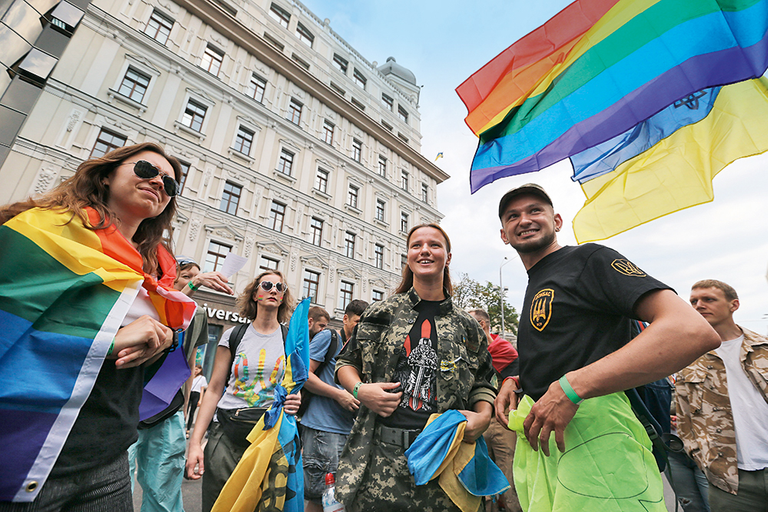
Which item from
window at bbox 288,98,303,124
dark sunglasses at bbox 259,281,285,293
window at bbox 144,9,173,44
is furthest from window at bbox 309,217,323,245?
dark sunglasses at bbox 259,281,285,293

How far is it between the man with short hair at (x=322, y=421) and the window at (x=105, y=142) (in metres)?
14.4

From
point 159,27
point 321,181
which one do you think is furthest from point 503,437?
point 159,27

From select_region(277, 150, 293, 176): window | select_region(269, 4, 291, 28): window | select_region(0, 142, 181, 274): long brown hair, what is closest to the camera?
select_region(0, 142, 181, 274): long brown hair

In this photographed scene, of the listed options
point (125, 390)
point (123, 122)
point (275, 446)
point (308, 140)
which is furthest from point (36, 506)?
point (308, 140)

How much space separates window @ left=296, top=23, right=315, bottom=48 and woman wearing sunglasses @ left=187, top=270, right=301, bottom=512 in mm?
24749

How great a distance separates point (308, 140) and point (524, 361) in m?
20.4

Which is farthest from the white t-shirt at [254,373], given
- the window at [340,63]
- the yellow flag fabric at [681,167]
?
the window at [340,63]

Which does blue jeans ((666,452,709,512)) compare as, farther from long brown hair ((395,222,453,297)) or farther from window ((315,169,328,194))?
window ((315,169,328,194))

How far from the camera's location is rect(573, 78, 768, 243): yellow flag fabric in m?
2.21

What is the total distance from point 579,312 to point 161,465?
3.46 m

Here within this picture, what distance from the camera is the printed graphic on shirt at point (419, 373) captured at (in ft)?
6.06

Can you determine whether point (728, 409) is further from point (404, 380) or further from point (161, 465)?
point (161, 465)

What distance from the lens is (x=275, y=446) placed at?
2244 mm

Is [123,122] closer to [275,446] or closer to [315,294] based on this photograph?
[315,294]
